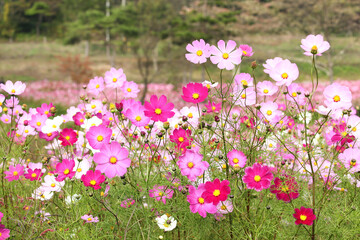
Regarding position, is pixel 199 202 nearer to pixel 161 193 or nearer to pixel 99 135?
pixel 161 193

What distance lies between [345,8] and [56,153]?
12211 mm

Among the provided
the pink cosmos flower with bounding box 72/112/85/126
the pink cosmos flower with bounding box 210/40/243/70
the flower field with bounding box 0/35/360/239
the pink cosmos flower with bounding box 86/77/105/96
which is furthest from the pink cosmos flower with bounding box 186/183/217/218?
the pink cosmos flower with bounding box 86/77/105/96

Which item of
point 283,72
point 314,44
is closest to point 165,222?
point 283,72

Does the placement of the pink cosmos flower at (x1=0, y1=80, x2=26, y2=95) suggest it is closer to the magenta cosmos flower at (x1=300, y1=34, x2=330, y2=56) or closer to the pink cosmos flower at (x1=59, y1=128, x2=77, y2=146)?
the pink cosmos flower at (x1=59, y1=128, x2=77, y2=146)

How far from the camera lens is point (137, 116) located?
147 cm

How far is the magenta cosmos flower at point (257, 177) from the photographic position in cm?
130

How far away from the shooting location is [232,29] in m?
17.3

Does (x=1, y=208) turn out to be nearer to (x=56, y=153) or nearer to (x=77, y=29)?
(x=56, y=153)

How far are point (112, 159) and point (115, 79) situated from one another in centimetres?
78

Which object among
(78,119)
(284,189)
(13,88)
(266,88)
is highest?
(266,88)

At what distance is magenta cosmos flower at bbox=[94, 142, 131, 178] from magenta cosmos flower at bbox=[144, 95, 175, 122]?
0.21 meters

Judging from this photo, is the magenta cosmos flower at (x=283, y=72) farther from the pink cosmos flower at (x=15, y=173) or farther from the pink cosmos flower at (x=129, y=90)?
the pink cosmos flower at (x=15, y=173)

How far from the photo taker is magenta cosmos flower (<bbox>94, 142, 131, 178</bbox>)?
48.2 inches

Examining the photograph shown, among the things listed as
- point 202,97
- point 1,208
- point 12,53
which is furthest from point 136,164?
point 12,53
